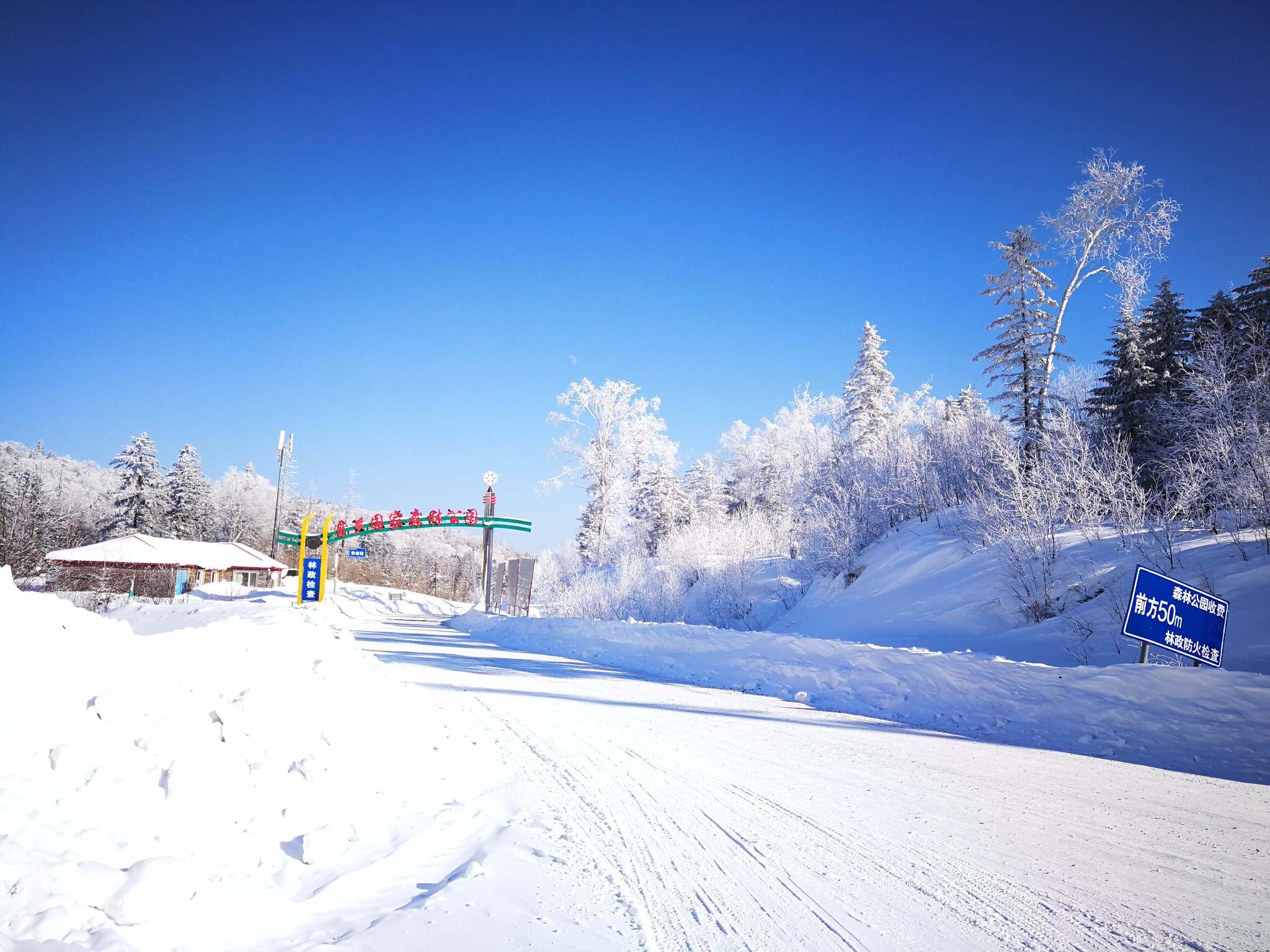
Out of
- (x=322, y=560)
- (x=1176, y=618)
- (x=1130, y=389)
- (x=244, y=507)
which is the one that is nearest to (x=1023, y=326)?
(x=1130, y=389)

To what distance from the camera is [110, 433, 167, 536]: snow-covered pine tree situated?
51312mm

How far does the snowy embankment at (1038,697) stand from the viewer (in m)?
6.96

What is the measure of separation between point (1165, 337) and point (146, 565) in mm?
52734

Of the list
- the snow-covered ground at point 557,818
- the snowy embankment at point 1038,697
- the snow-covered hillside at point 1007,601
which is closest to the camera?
the snow-covered ground at point 557,818

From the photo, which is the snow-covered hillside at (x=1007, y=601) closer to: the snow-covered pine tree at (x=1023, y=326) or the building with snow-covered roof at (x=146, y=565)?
the snow-covered pine tree at (x=1023, y=326)

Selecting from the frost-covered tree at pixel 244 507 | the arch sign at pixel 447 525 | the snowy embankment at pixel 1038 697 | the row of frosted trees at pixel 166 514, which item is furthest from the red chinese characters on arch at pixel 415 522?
the frost-covered tree at pixel 244 507

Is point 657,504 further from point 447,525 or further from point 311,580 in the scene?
point 311,580

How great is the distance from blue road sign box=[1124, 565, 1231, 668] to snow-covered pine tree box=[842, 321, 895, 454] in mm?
27082

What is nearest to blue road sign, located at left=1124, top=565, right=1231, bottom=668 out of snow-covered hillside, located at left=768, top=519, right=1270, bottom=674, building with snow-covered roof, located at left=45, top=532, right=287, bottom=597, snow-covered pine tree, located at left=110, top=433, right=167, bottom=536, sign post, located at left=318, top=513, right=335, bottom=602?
snow-covered hillside, located at left=768, top=519, right=1270, bottom=674

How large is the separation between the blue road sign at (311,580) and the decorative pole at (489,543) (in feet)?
29.1

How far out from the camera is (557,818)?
15.6 ft

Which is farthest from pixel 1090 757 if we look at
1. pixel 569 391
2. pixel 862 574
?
pixel 569 391

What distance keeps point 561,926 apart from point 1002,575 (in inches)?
Answer: 647

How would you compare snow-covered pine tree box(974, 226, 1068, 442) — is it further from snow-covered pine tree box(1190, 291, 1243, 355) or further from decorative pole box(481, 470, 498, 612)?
decorative pole box(481, 470, 498, 612)
